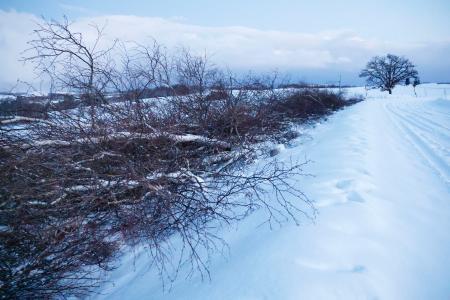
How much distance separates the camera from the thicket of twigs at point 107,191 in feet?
10.4

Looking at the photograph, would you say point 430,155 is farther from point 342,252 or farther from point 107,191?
point 107,191

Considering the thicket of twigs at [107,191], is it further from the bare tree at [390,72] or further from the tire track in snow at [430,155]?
the bare tree at [390,72]

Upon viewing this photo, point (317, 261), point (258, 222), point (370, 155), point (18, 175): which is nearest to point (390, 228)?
point (317, 261)

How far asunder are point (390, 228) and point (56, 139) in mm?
4519

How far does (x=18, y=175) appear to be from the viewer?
359 centimetres

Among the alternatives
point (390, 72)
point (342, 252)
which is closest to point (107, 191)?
point (342, 252)

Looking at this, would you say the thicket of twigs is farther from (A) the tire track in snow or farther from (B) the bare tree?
(B) the bare tree

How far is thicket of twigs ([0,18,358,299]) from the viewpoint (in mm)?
3156

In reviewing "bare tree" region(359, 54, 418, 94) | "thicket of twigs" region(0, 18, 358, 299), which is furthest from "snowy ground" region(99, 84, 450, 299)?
"bare tree" region(359, 54, 418, 94)

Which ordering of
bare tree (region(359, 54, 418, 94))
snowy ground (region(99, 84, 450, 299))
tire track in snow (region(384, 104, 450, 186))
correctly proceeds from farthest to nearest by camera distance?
1. bare tree (region(359, 54, 418, 94))
2. tire track in snow (region(384, 104, 450, 186))
3. snowy ground (region(99, 84, 450, 299))

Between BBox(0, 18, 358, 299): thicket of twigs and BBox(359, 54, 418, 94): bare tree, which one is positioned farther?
BBox(359, 54, 418, 94): bare tree

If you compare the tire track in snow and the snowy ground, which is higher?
the tire track in snow

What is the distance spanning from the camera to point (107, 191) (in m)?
3.95

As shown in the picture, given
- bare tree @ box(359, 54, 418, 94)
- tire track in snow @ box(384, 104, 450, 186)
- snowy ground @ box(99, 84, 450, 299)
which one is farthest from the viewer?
bare tree @ box(359, 54, 418, 94)
